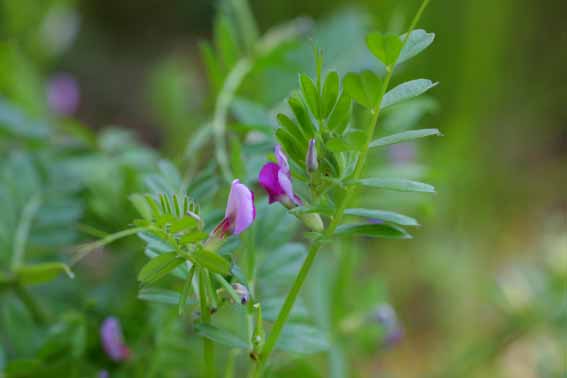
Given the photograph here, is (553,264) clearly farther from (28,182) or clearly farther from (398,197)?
(28,182)

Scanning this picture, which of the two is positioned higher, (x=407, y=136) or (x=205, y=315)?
(x=407, y=136)

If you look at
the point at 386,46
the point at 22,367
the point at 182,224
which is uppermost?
the point at 386,46

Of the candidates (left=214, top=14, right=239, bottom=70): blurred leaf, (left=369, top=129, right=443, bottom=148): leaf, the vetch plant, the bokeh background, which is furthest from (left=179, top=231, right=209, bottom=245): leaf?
(left=214, top=14, right=239, bottom=70): blurred leaf

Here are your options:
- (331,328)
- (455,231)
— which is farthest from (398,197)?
(455,231)

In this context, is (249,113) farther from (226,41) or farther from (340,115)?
(340,115)

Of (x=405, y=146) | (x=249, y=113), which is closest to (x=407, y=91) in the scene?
(x=249, y=113)

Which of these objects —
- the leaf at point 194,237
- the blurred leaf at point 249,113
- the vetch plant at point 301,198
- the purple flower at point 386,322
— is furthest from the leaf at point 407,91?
the purple flower at point 386,322

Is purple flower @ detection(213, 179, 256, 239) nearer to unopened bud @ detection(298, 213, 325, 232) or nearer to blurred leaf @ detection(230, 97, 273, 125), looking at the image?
unopened bud @ detection(298, 213, 325, 232)
